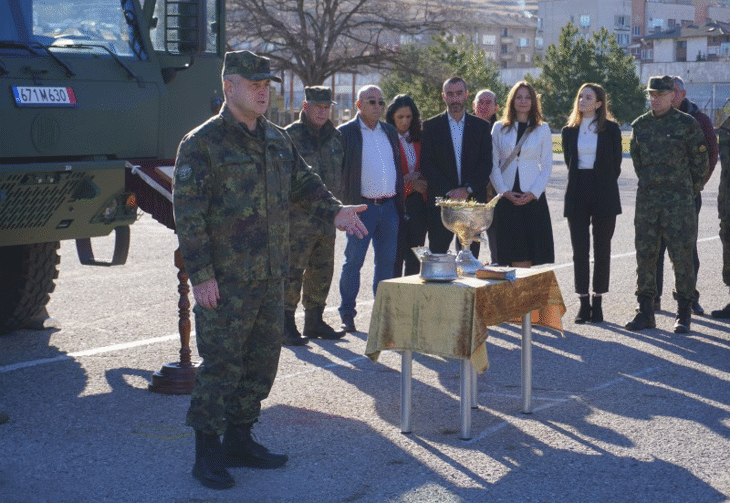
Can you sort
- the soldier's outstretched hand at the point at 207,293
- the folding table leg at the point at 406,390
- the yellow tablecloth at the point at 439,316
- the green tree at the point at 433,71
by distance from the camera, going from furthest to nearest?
the green tree at the point at 433,71, the folding table leg at the point at 406,390, the yellow tablecloth at the point at 439,316, the soldier's outstretched hand at the point at 207,293

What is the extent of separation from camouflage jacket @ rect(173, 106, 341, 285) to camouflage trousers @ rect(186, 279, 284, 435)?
101 mm

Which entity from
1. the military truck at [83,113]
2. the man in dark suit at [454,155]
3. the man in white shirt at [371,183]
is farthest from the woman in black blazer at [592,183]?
the military truck at [83,113]

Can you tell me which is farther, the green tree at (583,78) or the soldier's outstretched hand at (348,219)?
the green tree at (583,78)

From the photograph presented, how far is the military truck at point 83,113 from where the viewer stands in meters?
7.80

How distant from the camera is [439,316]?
20.0 feet

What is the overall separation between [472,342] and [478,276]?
2.03 feet

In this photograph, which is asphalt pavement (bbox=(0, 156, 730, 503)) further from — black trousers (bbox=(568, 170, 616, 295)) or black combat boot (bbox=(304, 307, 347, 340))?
black trousers (bbox=(568, 170, 616, 295))

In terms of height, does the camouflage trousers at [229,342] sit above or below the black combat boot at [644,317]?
above

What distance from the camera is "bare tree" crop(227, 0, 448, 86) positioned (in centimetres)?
4394

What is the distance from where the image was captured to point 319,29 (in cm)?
4525

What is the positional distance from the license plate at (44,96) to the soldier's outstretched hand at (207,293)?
3.03m

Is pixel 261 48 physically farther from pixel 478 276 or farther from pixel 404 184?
pixel 478 276

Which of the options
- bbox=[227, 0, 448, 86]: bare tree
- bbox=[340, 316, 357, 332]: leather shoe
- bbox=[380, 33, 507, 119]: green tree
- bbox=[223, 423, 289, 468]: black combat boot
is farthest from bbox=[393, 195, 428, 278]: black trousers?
bbox=[227, 0, 448, 86]: bare tree

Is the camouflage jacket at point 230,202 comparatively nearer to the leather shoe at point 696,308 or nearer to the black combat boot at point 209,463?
the black combat boot at point 209,463
